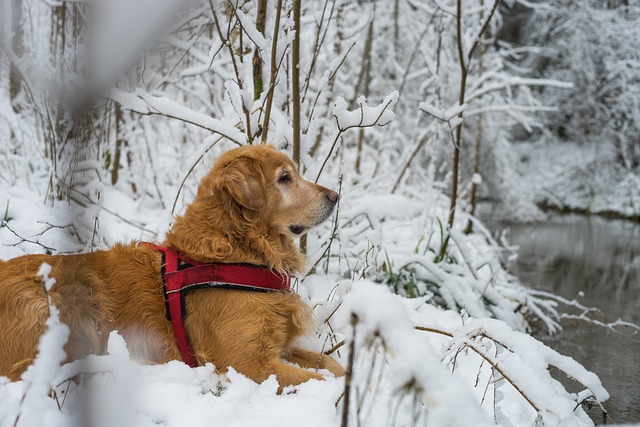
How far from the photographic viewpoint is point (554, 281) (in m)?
6.25

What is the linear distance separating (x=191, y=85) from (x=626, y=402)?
6344mm

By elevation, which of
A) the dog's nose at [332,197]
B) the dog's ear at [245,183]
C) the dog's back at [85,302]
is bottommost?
the dog's back at [85,302]

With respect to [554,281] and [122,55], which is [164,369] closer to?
[122,55]

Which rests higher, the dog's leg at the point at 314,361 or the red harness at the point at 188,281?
the red harness at the point at 188,281

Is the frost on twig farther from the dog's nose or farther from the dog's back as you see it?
the dog's back

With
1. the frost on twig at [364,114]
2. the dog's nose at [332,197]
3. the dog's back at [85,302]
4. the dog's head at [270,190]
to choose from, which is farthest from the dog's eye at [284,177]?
the dog's back at [85,302]

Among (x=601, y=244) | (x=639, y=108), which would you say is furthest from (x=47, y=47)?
(x=639, y=108)

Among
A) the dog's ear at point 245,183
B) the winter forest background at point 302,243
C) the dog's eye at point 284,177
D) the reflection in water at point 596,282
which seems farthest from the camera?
the reflection in water at point 596,282

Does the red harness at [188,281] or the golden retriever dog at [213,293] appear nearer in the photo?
the golden retriever dog at [213,293]

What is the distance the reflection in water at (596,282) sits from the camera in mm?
3297

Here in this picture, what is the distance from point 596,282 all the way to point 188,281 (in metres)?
5.48

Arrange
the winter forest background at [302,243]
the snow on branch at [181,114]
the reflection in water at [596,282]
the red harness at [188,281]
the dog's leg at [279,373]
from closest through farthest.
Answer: the winter forest background at [302,243]
the dog's leg at [279,373]
the red harness at [188,281]
the snow on branch at [181,114]
the reflection in water at [596,282]

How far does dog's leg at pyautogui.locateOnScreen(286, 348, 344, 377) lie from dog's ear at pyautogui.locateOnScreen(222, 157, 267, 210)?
2.58 feet

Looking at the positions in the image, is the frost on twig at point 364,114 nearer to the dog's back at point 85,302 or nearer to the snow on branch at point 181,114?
the snow on branch at point 181,114
